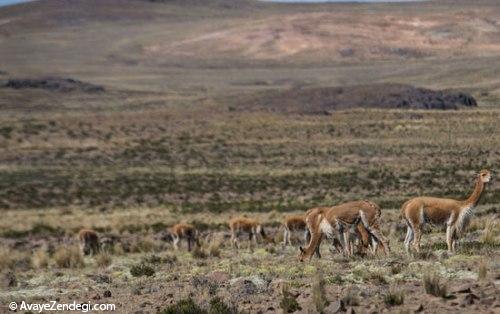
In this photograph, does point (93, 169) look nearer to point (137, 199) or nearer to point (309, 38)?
point (137, 199)

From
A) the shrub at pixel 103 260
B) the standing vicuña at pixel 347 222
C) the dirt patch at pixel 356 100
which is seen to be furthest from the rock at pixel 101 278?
the dirt patch at pixel 356 100

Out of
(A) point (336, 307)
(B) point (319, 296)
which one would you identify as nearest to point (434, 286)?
(A) point (336, 307)

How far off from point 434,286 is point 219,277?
3.31 metres

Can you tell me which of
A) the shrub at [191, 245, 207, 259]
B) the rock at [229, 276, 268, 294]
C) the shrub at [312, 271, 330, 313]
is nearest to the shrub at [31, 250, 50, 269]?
the shrub at [191, 245, 207, 259]

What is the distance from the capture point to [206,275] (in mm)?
13453

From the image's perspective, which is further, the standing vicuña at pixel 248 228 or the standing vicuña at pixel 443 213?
the standing vicuña at pixel 248 228

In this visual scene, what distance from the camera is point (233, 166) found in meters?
45.8

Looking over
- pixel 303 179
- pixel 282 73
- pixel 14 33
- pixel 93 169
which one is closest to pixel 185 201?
pixel 303 179

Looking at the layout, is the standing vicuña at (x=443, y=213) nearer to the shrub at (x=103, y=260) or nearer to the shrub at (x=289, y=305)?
the shrub at (x=289, y=305)

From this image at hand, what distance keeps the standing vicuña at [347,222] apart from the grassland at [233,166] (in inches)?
12.7

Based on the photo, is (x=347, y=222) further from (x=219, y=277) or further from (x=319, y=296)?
(x=319, y=296)

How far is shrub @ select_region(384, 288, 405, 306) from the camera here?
10.4 m

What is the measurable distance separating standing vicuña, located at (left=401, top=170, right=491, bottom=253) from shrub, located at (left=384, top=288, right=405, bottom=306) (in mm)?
3390

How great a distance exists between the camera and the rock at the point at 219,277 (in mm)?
12844
